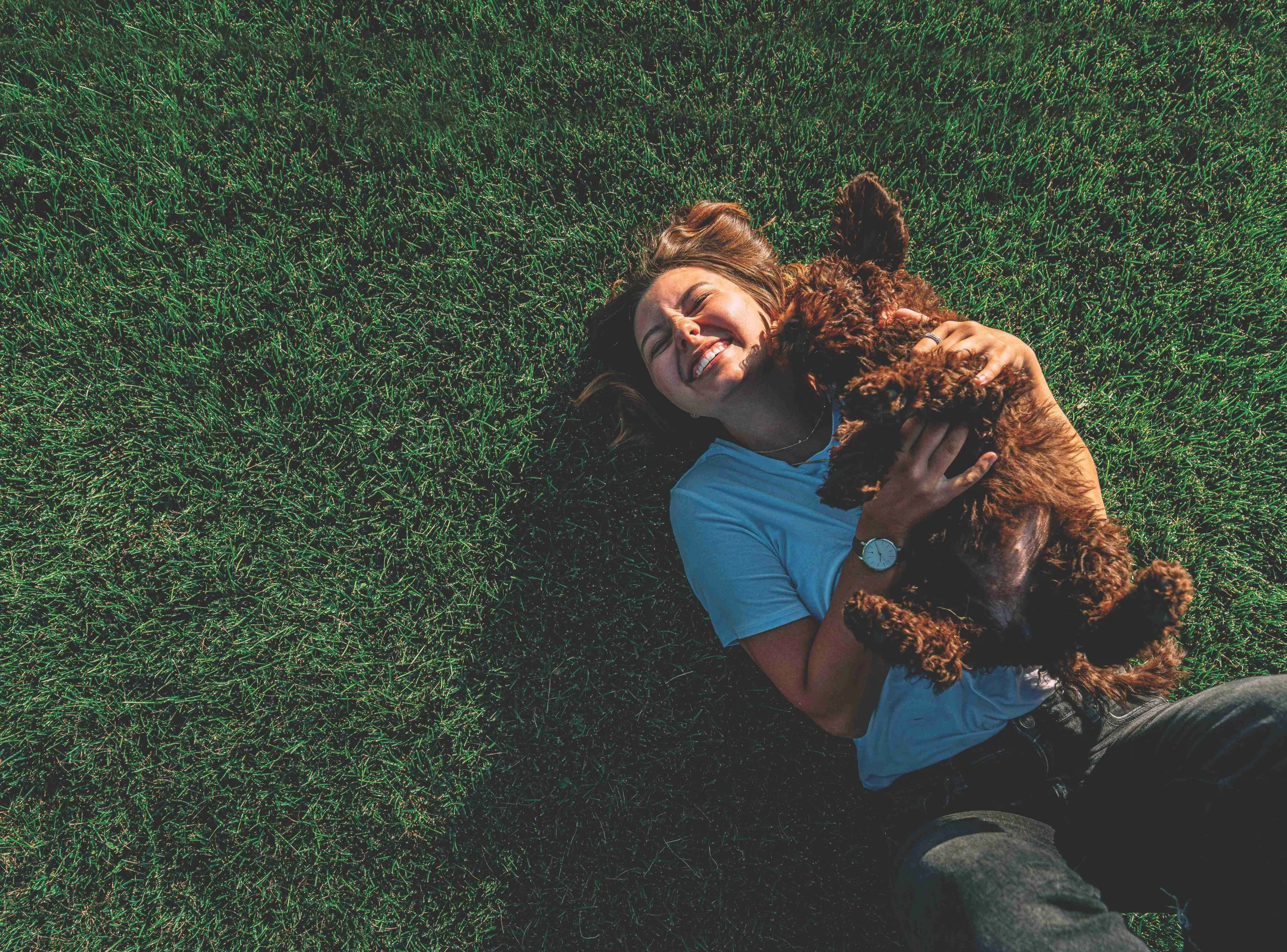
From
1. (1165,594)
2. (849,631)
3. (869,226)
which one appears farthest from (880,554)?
(869,226)

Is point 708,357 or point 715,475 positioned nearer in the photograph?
point 708,357

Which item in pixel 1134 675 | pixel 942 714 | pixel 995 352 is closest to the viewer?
pixel 995 352

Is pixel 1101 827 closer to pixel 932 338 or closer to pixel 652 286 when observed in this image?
pixel 932 338

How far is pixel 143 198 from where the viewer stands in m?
3.52

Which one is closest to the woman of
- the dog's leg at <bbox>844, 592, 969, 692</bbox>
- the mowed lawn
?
the dog's leg at <bbox>844, 592, 969, 692</bbox>

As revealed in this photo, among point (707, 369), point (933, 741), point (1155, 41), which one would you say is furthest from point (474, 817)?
point (1155, 41)

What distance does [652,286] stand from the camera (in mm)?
2912

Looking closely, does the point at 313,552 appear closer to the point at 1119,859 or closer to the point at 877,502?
the point at 877,502

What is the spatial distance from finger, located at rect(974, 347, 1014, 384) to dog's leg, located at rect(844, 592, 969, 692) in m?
0.71

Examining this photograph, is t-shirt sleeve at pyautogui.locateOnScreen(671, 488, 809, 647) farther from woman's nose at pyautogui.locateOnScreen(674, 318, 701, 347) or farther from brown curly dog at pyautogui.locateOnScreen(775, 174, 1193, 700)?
woman's nose at pyautogui.locateOnScreen(674, 318, 701, 347)

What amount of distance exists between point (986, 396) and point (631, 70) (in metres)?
2.47

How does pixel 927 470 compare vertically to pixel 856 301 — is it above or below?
below

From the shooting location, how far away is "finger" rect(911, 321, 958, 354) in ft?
7.22

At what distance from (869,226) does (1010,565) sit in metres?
1.14
